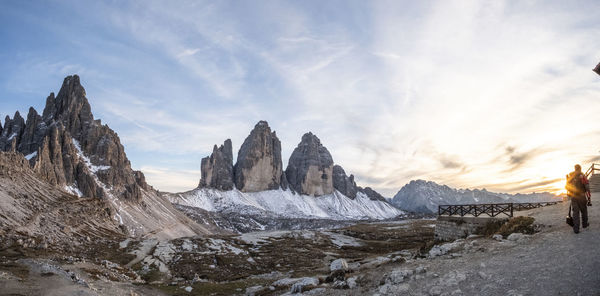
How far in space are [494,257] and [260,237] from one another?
7362cm

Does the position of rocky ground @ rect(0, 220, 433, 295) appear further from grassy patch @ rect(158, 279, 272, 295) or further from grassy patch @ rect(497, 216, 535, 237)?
grassy patch @ rect(497, 216, 535, 237)

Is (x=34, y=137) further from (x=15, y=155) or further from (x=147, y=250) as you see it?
(x=147, y=250)

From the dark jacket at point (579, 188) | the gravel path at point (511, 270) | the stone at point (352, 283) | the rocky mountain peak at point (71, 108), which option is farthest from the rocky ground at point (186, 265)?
the rocky mountain peak at point (71, 108)

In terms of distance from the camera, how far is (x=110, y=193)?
14712cm

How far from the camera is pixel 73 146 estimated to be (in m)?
146

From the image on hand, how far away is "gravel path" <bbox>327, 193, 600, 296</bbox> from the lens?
1327 cm

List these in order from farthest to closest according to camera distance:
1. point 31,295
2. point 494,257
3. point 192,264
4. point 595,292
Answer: point 192,264, point 31,295, point 494,257, point 595,292

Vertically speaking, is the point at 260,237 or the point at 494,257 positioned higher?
the point at 494,257

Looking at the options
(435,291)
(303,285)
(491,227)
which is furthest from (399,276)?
(491,227)

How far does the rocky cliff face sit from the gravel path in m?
139

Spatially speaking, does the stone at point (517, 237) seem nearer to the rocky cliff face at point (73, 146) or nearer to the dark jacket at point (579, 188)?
the dark jacket at point (579, 188)

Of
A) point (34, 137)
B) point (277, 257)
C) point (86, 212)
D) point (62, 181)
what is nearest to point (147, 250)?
point (277, 257)

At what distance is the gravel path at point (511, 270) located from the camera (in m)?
13.3

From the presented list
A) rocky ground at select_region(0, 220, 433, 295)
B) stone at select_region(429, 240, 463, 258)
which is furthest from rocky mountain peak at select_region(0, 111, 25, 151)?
stone at select_region(429, 240, 463, 258)
